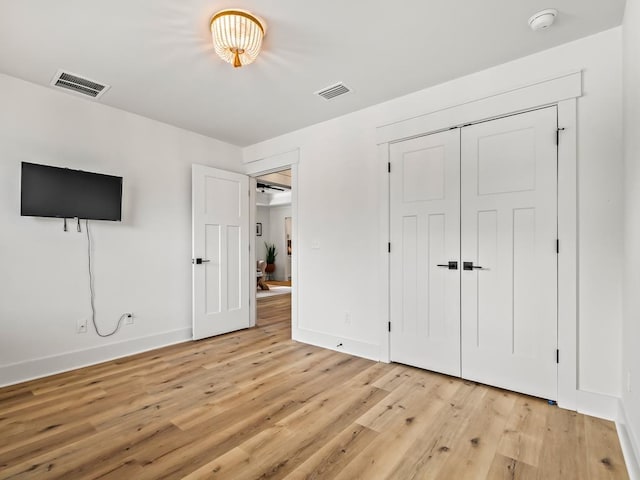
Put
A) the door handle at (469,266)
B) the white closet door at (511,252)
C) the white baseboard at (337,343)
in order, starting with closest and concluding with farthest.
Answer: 1. the white closet door at (511,252)
2. the door handle at (469,266)
3. the white baseboard at (337,343)

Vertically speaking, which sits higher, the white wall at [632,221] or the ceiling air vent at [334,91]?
the ceiling air vent at [334,91]

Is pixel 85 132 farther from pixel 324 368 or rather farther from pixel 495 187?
pixel 495 187

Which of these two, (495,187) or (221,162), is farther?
(221,162)

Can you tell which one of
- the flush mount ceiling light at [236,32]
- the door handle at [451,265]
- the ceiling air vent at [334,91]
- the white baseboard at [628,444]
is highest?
the ceiling air vent at [334,91]

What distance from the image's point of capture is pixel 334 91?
2.99 metres

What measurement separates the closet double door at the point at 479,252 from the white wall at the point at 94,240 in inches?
101

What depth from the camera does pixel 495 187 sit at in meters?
2.56

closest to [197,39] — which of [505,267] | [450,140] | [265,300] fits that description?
[450,140]

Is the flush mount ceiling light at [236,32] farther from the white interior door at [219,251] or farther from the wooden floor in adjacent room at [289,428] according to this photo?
the wooden floor in adjacent room at [289,428]

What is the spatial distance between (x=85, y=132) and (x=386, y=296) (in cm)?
335

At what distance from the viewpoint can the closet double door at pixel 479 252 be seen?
235cm

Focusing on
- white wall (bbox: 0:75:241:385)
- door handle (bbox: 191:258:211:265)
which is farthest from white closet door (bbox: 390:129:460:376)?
white wall (bbox: 0:75:241:385)

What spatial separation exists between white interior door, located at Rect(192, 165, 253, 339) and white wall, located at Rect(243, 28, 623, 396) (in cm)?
68

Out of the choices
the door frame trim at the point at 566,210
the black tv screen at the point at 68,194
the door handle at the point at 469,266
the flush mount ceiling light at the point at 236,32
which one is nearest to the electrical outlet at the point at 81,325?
the black tv screen at the point at 68,194
